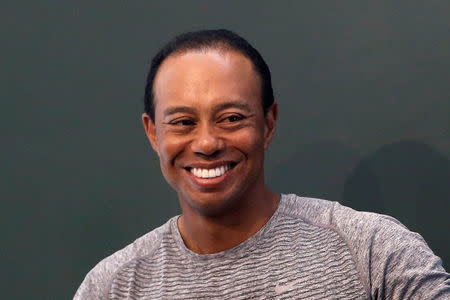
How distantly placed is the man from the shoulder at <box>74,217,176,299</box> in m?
0.02

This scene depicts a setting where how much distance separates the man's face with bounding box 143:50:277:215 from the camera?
48.1 inches

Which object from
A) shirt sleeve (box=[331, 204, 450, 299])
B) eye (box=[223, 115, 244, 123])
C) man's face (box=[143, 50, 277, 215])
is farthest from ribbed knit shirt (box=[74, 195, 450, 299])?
eye (box=[223, 115, 244, 123])

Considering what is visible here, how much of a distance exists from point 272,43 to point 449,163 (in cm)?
57

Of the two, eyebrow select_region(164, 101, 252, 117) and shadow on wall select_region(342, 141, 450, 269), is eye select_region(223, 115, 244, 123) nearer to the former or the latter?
eyebrow select_region(164, 101, 252, 117)

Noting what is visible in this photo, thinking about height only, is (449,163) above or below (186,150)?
below

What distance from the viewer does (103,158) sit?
176cm

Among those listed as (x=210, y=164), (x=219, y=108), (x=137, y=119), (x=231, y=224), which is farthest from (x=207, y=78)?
(x=137, y=119)

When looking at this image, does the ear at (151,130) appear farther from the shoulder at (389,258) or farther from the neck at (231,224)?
the shoulder at (389,258)

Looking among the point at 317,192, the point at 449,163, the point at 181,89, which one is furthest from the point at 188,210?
the point at 449,163

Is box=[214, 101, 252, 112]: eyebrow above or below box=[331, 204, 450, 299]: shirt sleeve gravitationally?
above

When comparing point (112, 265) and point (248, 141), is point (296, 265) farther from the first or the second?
point (112, 265)

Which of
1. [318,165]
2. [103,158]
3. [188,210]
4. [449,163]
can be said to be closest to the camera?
[188,210]

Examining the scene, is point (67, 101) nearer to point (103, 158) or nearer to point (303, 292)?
point (103, 158)

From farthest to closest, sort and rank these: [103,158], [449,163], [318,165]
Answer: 1. [103,158]
2. [318,165]
3. [449,163]
